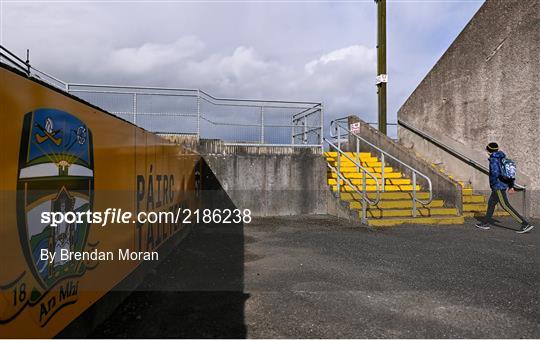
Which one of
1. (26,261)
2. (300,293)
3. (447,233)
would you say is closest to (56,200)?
(26,261)

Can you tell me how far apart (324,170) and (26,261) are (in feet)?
30.9

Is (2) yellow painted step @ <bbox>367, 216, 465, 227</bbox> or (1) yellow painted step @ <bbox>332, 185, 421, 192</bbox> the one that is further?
(1) yellow painted step @ <bbox>332, 185, 421, 192</bbox>

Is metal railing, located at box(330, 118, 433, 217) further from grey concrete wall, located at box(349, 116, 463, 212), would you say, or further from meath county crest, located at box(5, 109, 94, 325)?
meath county crest, located at box(5, 109, 94, 325)

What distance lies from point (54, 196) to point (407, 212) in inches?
331

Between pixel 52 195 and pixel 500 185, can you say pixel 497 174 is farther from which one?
pixel 52 195

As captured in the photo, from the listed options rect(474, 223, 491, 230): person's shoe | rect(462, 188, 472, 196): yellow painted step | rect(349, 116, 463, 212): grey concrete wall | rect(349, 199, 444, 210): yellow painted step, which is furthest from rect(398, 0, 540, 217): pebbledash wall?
rect(474, 223, 491, 230): person's shoe

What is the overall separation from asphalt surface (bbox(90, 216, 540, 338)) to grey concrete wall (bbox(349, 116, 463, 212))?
2.61m

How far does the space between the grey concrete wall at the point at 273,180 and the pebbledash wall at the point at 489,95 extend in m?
4.63

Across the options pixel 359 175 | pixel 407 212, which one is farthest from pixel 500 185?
pixel 359 175

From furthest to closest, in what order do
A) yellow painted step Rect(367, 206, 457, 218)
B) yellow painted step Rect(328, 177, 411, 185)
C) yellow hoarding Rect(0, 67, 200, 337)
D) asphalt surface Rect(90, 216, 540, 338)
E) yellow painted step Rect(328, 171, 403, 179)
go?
1. yellow painted step Rect(328, 171, 403, 179)
2. yellow painted step Rect(328, 177, 411, 185)
3. yellow painted step Rect(367, 206, 457, 218)
4. asphalt surface Rect(90, 216, 540, 338)
5. yellow hoarding Rect(0, 67, 200, 337)

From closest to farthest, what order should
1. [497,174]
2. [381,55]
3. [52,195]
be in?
[52,195], [497,174], [381,55]

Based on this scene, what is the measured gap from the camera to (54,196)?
7.86 feet

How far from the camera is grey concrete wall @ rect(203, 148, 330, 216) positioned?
35.1 ft

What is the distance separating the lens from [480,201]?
10883 mm
